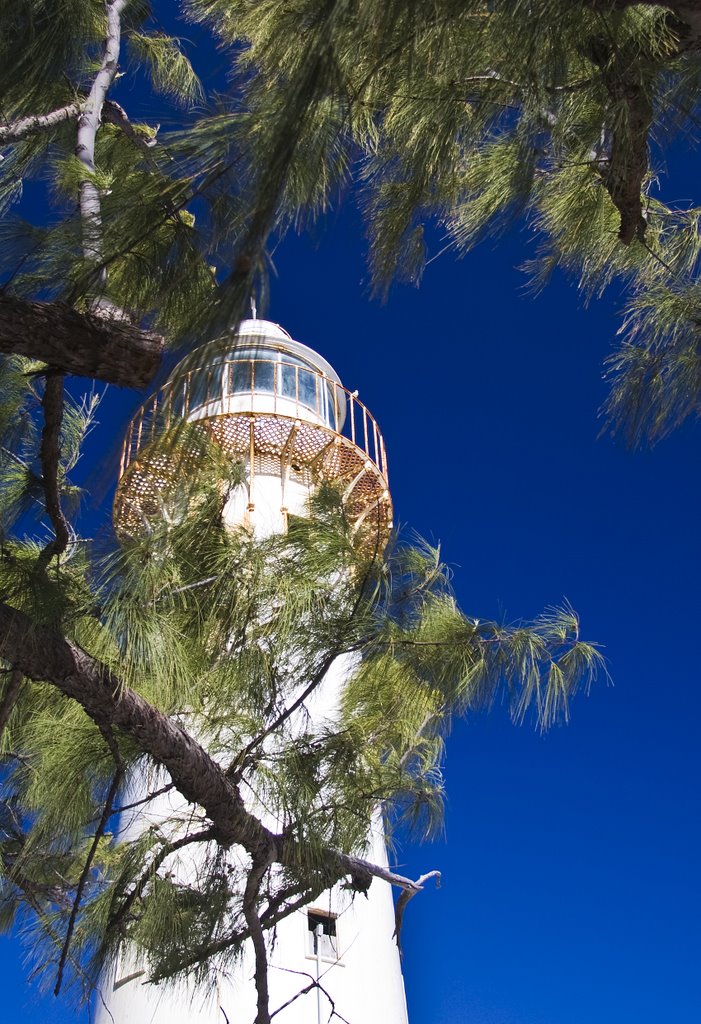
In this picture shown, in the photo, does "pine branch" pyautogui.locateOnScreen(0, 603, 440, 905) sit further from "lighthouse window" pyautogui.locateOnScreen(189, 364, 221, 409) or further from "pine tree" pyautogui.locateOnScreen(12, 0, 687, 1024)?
"lighthouse window" pyautogui.locateOnScreen(189, 364, 221, 409)

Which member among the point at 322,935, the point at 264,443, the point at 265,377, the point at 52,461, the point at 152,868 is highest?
the point at 265,377

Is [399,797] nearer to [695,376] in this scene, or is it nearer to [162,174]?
[695,376]

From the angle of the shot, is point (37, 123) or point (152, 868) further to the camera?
point (152, 868)

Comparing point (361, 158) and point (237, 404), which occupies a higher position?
point (237, 404)

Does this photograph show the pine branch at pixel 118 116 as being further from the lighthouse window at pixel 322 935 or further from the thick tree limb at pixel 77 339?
the lighthouse window at pixel 322 935

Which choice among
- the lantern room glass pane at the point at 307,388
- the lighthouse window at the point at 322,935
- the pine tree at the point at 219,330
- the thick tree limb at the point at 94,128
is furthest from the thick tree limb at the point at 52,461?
the lantern room glass pane at the point at 307,388

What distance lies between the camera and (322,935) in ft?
17.6

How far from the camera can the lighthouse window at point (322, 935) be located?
524cm

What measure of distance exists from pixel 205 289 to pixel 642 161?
1061 mm

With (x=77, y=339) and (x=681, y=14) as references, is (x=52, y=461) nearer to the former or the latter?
(x=77, y=339)

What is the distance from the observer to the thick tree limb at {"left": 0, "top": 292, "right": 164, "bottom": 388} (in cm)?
170

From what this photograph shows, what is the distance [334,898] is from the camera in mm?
5426

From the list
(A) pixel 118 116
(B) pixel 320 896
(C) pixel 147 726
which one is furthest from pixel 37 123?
(B) pixel 320 896

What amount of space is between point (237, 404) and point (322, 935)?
3309mm
